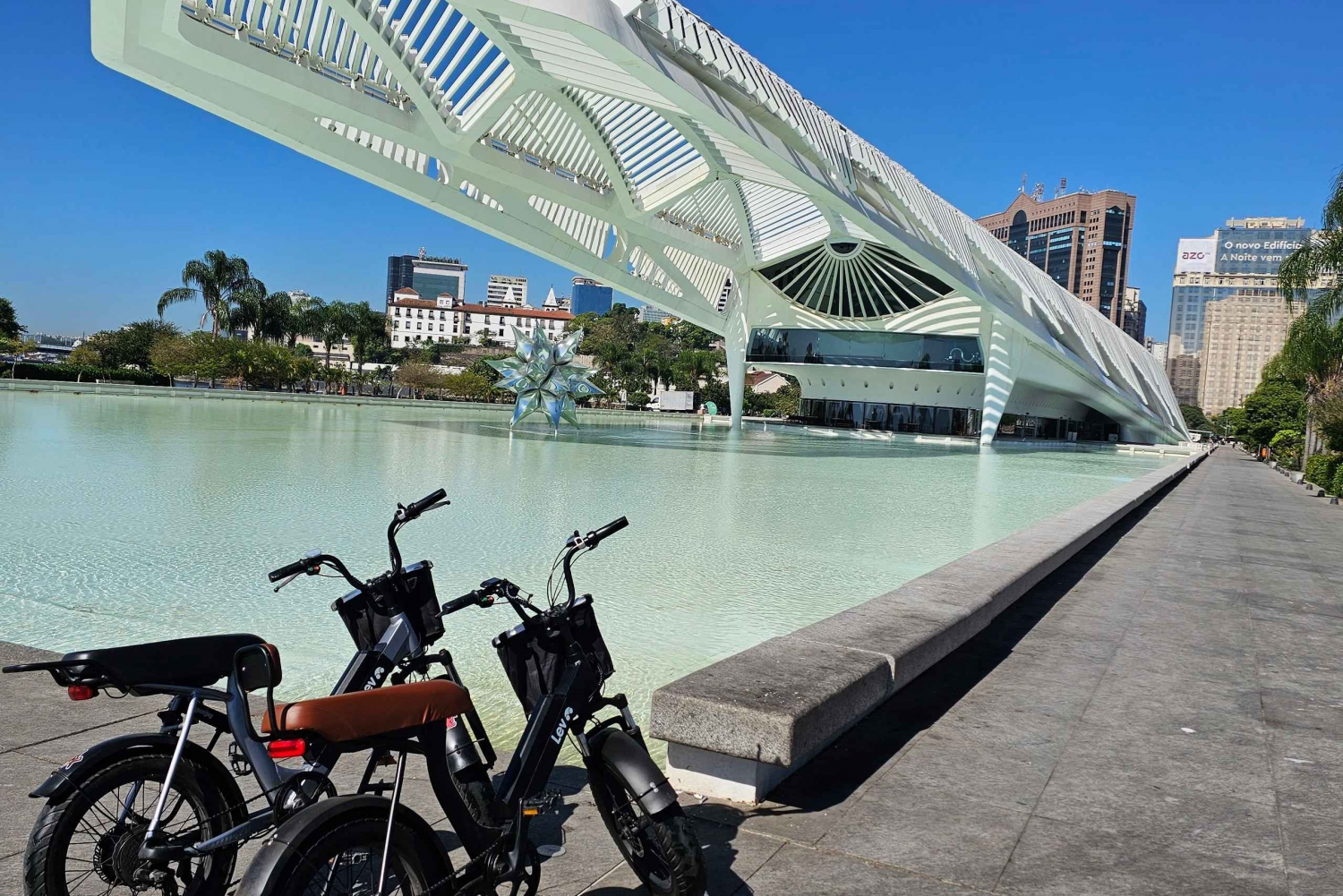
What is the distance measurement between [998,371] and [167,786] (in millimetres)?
41885

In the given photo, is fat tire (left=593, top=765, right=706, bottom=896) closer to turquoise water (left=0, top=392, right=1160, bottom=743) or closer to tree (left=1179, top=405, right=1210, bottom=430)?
turquoise water (left=0, top=392, right=1160, bottom=743)

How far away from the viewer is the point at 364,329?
69688mm

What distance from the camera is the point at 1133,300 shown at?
175875 mm

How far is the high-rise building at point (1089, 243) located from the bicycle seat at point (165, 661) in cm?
16614

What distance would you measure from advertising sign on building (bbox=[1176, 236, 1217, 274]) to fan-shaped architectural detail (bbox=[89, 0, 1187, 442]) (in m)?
156

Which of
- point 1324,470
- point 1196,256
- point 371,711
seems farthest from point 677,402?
point 1196,256

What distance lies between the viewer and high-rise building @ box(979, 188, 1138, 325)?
161000 millimetres

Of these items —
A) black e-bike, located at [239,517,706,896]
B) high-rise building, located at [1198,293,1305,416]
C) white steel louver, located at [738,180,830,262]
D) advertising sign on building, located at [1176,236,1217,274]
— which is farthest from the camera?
advertising sign on building, located at [1176,236,1217,274]

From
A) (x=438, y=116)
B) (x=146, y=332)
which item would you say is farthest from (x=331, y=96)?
(x=146, y=332)

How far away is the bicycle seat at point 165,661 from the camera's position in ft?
6.47

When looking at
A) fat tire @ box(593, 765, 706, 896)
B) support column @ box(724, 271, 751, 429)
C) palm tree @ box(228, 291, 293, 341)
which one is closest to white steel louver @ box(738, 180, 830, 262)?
support column @ box(724, 271, 751, 429)

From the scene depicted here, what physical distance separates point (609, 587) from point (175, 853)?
4.82m

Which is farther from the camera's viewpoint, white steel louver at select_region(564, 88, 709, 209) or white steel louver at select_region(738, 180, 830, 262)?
white steel louver at select_region(738, 180, 830, 262)

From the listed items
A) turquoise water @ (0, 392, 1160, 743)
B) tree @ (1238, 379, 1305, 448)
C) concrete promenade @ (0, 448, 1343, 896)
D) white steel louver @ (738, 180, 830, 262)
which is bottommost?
turquoise water @ (0, 392, 1160, 743)
